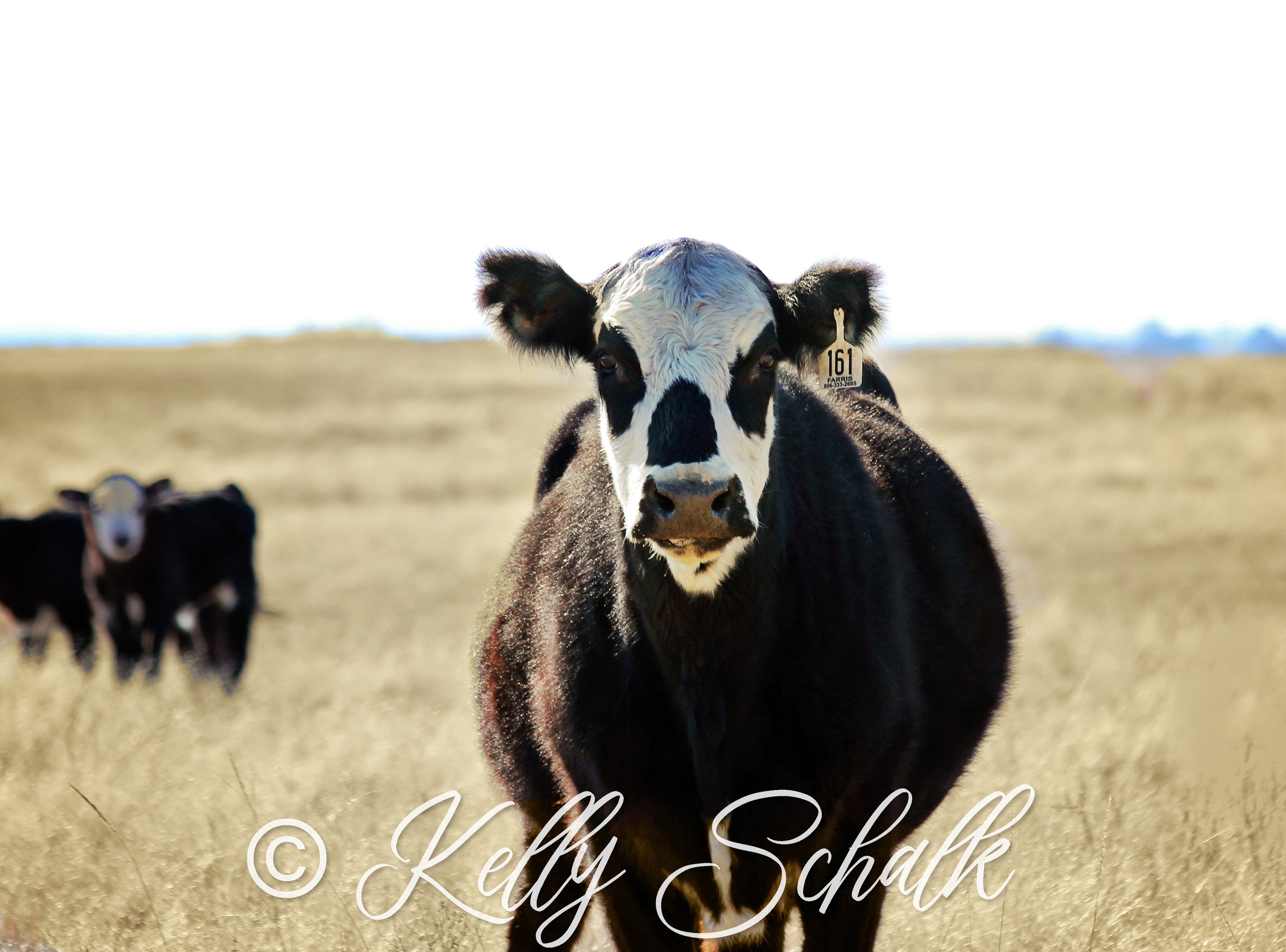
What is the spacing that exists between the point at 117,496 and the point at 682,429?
1222cm

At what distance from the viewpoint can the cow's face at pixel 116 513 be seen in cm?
1368

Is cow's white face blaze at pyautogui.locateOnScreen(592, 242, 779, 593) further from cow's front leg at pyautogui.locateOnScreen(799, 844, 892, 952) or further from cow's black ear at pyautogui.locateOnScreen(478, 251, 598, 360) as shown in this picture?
cow's front leg at pyautogui.locateOnScreen(799, 844, 892, 952)

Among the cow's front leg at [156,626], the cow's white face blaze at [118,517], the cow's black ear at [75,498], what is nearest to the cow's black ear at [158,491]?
the cow's white face blaze at [118,517]

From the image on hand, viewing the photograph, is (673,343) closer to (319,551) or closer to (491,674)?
(491,674)

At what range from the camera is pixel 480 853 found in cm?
611

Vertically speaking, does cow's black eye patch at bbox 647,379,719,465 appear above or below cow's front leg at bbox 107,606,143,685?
above

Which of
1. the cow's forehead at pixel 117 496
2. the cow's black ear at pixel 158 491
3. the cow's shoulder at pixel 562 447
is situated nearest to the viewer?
the cow's shoulder at pixel 562 447

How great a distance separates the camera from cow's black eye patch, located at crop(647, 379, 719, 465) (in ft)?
11.1

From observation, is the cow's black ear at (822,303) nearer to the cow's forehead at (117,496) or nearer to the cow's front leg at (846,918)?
the cow's front leg at (846,918)

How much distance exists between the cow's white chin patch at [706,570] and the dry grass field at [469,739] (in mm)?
1074

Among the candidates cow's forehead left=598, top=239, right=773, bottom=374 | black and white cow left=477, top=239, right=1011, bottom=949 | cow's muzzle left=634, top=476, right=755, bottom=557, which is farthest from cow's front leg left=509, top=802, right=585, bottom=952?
cow's forehead left=598, top=239, right=773, bottom=374

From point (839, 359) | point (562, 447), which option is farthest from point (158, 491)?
point (839, 359)

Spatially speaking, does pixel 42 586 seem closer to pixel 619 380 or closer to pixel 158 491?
pixel 158 491

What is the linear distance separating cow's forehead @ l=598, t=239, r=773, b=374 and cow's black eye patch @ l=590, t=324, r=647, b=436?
0.03 meters
